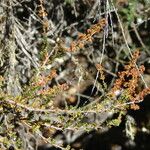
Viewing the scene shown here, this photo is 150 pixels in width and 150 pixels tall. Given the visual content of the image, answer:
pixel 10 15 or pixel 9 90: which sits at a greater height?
pixel 10 15

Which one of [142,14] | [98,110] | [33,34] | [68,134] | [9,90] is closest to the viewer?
[98,110]

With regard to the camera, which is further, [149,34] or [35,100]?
[149,34]

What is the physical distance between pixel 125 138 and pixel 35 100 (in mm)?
2495

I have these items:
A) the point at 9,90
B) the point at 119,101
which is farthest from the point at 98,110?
the point at 9,90

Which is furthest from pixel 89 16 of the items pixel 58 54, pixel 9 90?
pixel 58 54

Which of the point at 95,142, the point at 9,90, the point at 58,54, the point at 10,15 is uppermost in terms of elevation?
the point at 10,15

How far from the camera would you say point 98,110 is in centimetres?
231

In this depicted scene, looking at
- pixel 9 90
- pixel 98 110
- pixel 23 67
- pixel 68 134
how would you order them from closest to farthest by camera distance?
pixel 98 110, pixel 9 90, pixel 23 67, pixel 68 134

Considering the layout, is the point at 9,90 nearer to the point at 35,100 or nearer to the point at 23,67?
the point at 23,67

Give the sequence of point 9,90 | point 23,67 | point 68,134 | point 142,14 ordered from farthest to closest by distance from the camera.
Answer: point 68,134, point 142,14, point 23,67, point 9,90

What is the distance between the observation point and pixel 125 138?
15.2 feet

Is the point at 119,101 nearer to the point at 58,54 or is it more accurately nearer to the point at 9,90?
the point at 58,54

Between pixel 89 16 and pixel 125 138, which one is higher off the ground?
pixel 89 16

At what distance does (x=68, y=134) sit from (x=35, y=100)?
92.8 inches
